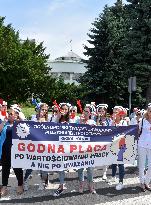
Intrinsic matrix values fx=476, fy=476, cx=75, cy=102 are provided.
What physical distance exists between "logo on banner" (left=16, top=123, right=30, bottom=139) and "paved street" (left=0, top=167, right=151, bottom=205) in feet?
4.07

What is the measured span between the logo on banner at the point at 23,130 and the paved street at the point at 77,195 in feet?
4.07

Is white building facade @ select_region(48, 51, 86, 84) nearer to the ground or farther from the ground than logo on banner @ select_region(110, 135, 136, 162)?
farther from the ground

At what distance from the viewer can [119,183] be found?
35.2 ft

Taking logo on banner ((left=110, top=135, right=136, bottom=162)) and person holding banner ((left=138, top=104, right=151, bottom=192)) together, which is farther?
logo on banner ((left=110, top=135, right=136, bottom=162))

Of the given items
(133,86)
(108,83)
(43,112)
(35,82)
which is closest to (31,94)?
(35,82)

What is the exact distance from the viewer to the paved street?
9.38 metres

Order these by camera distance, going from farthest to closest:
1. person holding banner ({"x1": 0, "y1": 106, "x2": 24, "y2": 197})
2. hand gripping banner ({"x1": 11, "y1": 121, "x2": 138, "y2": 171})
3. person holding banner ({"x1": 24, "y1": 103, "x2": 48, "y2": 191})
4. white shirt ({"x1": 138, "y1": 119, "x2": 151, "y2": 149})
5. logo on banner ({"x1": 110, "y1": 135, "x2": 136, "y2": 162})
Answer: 1. logo on banner ({"x1": 110, "y1": 135, "x2": 136, "y2": 162})
2. white shirt ({"x1": 138, "y1": 119, "x2": 151, "y2": 149})
3. person holding banner ({"x1": 24, "y1": 103, "x2": 48, "y2": 191})
4. hand gripping banner ({"x1": 11, "y1": 121, "x2": 138, "y2": 171})
5. person holding banner ({"x1": 0, "y1": 106, "x2": 24, "y2": 197})

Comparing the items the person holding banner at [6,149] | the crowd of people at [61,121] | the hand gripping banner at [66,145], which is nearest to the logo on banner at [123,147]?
the hand gripping banner at [66,145]

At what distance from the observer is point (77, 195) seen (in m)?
9.93

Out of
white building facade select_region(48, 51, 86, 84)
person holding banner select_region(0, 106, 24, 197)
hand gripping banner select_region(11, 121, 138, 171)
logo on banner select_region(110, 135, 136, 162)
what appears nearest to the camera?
person holding banner select_region(0, 106, 24, 197)

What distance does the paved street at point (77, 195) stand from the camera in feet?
30.8

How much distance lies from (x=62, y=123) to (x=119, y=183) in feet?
6.41

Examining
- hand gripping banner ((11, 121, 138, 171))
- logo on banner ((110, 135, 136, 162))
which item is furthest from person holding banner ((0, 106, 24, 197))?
logo on banner ((110, 135, 136, 162))

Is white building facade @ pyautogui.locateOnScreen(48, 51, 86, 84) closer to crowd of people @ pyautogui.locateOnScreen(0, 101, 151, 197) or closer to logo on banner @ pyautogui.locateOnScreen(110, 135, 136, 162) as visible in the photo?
crowd of people @ pyautogui.locateOnScreen(0, 101, 151, 197)
